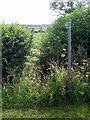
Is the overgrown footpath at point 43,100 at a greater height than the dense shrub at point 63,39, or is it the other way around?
the dense shrub at point 63,39

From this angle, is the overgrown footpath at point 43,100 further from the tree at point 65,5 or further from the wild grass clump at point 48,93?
the tree at point 65,5

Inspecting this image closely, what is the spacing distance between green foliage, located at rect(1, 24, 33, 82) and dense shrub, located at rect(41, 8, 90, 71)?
56cm

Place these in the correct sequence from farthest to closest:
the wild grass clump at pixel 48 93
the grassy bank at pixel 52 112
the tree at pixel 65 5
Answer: the tree at pixel 65 5 < the wild grass clump at pixel 48 93 < the grassy bank at pixel 52 112

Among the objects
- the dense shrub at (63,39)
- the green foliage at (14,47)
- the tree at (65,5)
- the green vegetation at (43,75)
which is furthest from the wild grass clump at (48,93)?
the tree at (65,5)

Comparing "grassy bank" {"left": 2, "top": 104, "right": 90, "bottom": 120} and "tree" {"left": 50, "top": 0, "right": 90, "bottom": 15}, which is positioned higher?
"tree" {"left": 50, "top": 0, "right": 90, "bottom": 15}

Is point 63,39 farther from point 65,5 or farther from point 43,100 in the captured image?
point 65,5

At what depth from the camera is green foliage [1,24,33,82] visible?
14.0 feet

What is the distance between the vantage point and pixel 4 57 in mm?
4266

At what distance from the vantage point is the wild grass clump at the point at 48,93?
3.53m

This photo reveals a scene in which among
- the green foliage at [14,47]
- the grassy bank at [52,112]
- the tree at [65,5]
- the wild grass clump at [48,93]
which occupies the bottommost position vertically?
the grassy bank at [52,112]

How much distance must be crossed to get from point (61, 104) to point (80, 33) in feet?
7.50

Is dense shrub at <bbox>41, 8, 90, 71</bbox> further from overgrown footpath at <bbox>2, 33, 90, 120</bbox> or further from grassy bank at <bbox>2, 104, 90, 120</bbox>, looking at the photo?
grassy bank at <bbox>2, 104, 90, 120</bbox>

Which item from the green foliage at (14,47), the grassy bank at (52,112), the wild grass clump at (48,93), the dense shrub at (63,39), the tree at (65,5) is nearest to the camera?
the grassy bank at (52,112)

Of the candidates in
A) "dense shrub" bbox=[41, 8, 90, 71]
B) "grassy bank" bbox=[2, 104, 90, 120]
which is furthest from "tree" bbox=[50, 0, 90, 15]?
"grassy bank" bbox=[2, 104, 90, 120]
